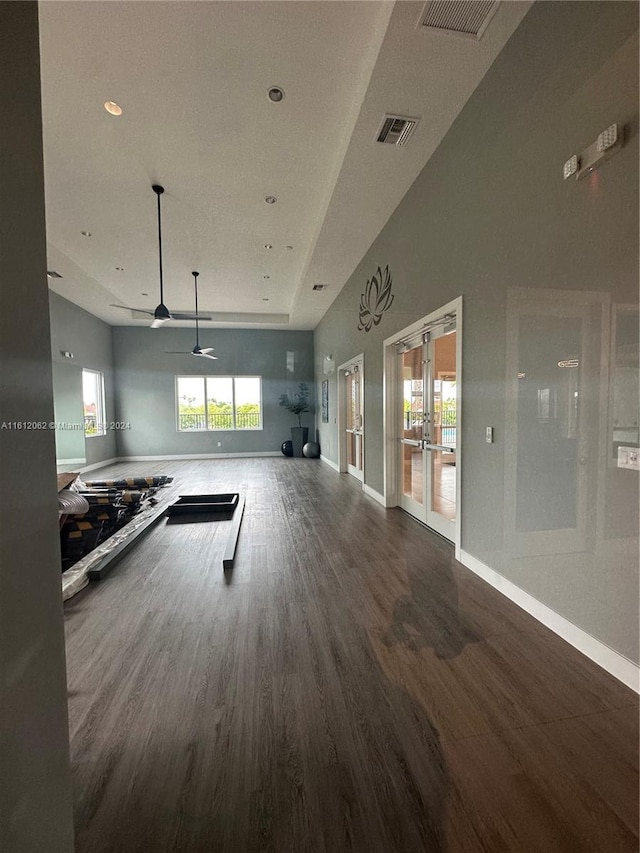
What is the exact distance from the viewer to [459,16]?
6.93 feet

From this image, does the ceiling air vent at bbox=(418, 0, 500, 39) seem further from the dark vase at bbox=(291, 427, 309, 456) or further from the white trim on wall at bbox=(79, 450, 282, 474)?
the white trim on wall at bbox=(79, 450, 282, 474)

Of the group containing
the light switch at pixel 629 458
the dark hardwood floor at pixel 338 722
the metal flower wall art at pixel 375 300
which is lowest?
the dark hardwood floor at pixel 338 722

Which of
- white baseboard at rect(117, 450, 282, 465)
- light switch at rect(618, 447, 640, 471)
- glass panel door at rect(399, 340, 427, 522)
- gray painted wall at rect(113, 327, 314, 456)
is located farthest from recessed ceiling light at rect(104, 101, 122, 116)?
white baseboard at rect(117, 450, 282, 465)

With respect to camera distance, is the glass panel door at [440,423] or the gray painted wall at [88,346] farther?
the gray painted wall at [88,346]

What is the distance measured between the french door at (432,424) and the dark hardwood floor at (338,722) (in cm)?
120

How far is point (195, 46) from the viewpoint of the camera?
8.22 feet

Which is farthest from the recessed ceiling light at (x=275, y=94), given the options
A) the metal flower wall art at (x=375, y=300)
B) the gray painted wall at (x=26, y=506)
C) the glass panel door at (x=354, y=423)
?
the glass panel door at (x=354, y=423)

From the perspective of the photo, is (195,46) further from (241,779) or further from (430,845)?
(430,845)

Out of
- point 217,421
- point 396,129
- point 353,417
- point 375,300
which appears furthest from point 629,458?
point 217,421

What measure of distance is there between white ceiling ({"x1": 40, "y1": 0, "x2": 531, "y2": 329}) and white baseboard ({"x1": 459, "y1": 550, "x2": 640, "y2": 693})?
141 inches

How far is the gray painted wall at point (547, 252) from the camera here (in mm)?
1671

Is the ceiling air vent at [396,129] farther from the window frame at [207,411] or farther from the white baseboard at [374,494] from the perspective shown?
the window frame at [207,411]

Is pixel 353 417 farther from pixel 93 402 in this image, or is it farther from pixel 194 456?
pixel 93 402

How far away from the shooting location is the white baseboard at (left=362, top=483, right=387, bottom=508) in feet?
15.9
